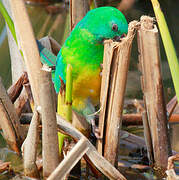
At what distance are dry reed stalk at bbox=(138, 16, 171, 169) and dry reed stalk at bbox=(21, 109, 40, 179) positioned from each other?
528 mm

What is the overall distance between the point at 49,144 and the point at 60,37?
2334 mm

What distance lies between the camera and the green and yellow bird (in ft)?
5.52

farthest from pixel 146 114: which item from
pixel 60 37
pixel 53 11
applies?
pixel 53 11

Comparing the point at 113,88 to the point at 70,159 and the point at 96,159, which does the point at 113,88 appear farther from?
the point at 70,159

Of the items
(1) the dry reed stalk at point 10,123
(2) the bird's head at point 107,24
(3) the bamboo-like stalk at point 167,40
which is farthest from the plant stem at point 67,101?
(3) the bamboo-like stalk at point 167,40

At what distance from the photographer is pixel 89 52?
1760mm

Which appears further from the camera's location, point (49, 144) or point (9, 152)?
point (9, 152)

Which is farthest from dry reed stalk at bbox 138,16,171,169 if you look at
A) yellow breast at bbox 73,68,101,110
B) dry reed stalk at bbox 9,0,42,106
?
dry reed stalk at bbox 9,0,42,106

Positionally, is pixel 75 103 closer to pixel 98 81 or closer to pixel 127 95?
pixel 98 81

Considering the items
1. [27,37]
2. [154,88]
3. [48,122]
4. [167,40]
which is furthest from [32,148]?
[167,40]

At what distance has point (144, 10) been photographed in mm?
3783

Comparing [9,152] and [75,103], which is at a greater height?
[75,103]

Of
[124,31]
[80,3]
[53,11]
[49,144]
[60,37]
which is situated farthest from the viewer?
[53,11]

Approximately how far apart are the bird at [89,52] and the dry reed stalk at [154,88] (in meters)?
0.19
